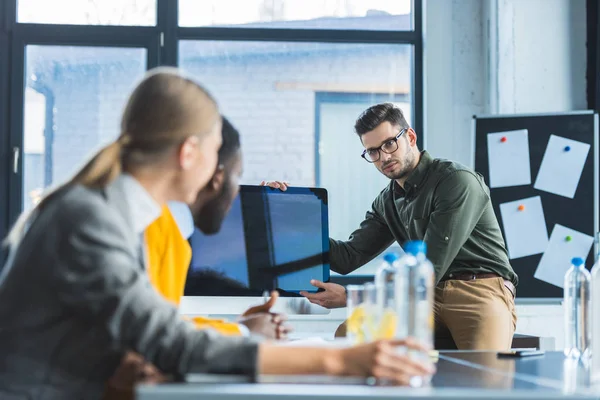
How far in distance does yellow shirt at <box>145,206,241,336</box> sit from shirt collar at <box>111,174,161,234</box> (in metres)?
0.33

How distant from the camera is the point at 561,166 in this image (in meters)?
4.29

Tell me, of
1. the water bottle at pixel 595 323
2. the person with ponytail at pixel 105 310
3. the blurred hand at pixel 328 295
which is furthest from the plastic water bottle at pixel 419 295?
the blurred hand at pixel 328 295

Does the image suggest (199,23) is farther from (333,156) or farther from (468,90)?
(468,90)

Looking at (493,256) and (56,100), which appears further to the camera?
(56,100)

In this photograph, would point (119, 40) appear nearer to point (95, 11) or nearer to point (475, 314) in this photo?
point (95, 11)

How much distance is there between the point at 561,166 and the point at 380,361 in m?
3.25

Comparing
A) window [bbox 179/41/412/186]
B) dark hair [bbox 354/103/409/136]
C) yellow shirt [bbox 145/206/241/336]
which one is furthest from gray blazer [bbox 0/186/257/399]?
window [bbox 179/41/412/186]

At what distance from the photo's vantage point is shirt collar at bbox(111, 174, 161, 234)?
1.39 metres

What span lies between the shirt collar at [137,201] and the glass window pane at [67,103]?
9.94 ft

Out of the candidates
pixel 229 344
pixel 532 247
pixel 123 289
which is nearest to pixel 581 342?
pixel 229 344

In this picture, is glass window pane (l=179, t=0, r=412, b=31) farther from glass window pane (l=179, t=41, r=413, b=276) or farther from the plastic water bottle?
the plastic water bottle

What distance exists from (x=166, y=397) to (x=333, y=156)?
3364mm

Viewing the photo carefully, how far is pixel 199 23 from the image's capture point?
4.48m

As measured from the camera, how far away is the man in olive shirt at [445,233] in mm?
2979
